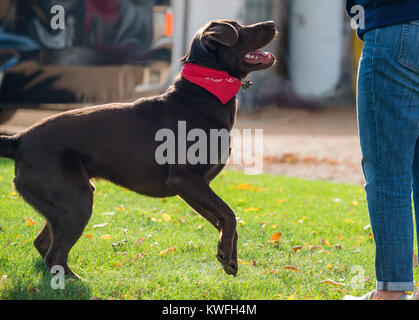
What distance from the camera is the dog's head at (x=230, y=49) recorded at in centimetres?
345

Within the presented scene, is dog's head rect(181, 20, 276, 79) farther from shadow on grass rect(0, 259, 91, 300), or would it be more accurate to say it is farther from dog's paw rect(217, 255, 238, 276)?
shadow on grass rect(0, 259, 91, 300)

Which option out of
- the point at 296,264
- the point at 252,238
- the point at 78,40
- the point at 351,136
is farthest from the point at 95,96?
the point at 351,136

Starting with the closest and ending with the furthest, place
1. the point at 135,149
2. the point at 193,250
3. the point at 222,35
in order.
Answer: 1. the point at 135,149
2. the point at 222,35
3. the point at 193,250

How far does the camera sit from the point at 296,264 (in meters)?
3.76

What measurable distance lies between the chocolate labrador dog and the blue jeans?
0.90 m

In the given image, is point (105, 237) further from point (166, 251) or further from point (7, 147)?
point (7, 147)

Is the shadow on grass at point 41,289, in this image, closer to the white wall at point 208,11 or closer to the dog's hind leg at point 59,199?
the dog's hind leg at point 59,199

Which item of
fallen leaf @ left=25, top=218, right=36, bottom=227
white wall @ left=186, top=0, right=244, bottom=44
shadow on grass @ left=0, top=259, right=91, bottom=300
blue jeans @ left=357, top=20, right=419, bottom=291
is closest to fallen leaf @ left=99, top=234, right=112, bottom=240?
fallen leaf @ left=25, top=218, right=36, bottom=227

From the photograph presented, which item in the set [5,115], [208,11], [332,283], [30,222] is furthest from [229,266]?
[208,11]

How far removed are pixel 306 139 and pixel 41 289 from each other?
27.7 feet

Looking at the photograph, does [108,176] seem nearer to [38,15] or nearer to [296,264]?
[296,264]

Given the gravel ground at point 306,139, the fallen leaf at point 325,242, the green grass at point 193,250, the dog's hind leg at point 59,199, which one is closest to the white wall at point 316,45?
the gravel ground at point 306,139

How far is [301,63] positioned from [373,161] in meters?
13.3

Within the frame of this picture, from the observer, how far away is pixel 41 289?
2.98 metres
